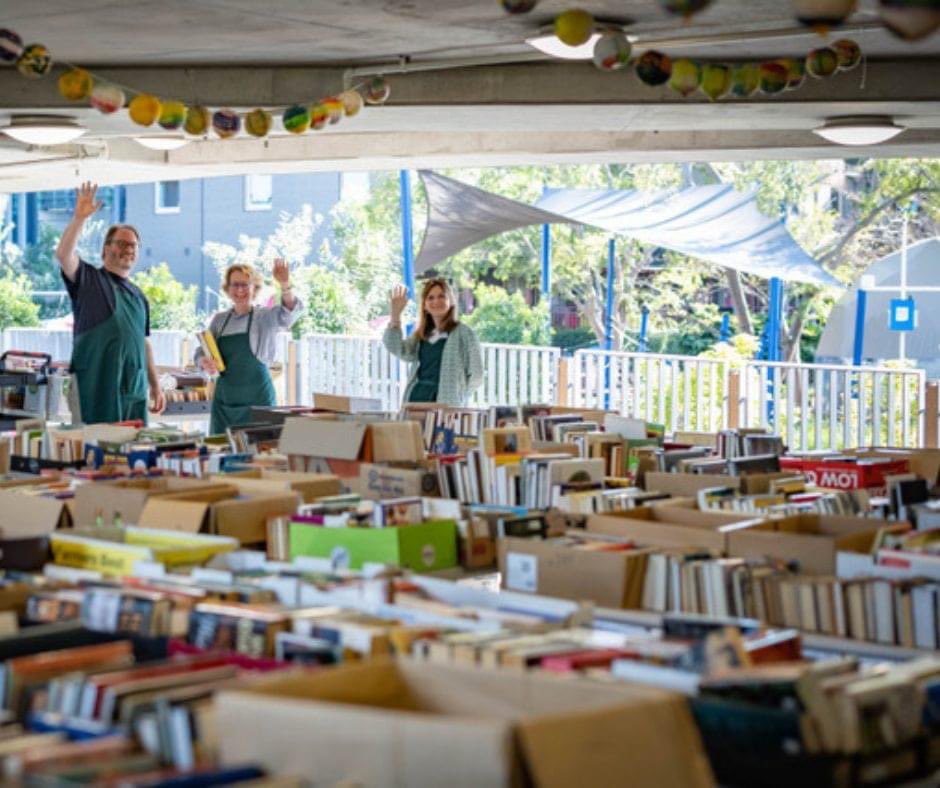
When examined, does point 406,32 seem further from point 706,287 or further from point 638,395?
point 706,287

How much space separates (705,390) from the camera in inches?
539

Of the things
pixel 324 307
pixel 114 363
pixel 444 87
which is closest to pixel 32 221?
pixel 324 307

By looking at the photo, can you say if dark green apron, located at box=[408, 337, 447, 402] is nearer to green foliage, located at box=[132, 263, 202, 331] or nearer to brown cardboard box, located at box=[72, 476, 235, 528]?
brown cardboard box, located at box=[72, 476, 235, 528]

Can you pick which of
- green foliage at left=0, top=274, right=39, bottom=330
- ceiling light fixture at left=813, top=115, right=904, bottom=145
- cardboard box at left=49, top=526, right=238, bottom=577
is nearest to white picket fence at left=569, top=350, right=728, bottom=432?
ceiling light fixture at left=813, top=115, right=904, bottom=145

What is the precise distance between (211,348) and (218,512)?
3386 millimetres

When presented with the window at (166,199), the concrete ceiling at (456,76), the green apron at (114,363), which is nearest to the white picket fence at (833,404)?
the concrete ceiling at (456,76)

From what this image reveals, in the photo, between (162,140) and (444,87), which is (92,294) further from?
(162,140)

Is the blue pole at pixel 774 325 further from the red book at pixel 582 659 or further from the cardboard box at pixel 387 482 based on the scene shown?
the red book at pixel 582 659

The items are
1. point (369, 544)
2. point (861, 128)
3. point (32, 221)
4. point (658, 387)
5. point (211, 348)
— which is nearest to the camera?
point (369, 544)

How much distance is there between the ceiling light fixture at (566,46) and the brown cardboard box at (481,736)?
4.55m

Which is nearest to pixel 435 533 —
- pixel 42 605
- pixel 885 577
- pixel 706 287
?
pixel 885 577

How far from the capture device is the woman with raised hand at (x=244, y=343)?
27.7ft

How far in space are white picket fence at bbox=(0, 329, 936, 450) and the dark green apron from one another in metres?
3.11

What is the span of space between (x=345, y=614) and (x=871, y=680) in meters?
1.13
